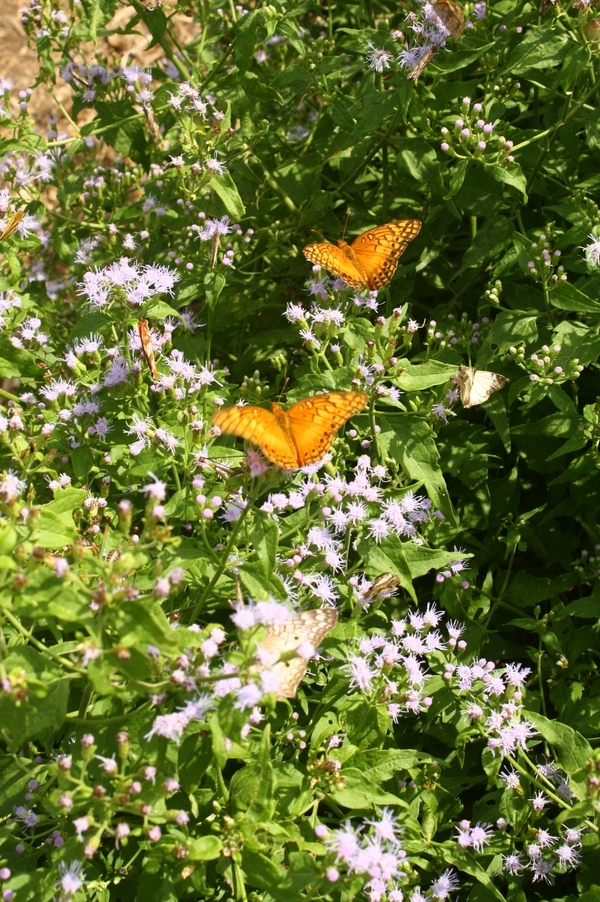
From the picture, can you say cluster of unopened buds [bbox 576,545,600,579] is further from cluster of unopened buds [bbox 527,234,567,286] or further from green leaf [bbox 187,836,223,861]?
green leaf [bbox 187,836,223,861]

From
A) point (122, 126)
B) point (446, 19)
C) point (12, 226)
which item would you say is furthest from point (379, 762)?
point (122, 126)

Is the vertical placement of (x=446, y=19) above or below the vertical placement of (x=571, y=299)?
above

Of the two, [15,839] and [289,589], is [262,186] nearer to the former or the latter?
[289,589]

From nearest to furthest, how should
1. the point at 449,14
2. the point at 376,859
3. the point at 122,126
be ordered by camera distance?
1. the point at 376,859
2. the point at 449,14
3. the point at 122,126

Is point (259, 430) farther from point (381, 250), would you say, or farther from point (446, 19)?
point (446, 19)

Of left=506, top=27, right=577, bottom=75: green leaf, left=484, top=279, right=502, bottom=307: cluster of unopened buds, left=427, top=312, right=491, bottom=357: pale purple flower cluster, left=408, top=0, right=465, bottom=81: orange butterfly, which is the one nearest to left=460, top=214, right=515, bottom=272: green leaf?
left=484, top=279, right=502, bottom=307: cluster of unopened buds

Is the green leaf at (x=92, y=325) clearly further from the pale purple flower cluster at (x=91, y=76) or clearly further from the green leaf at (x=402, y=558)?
the pale purple flower cluster at (x=91, y=76)
